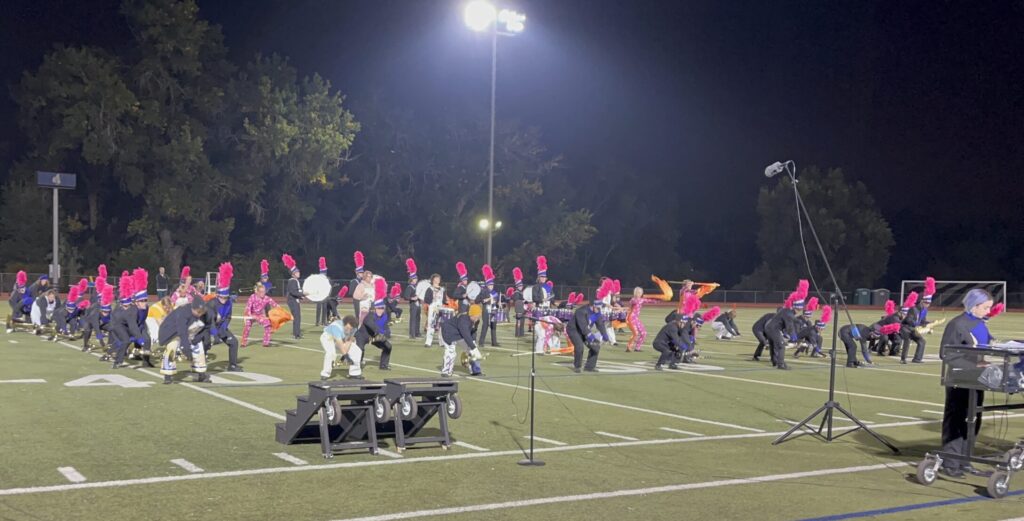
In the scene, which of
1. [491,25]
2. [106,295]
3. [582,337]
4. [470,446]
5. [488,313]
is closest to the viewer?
[470,446]

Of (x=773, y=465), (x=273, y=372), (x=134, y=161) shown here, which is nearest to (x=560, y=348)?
(x=273, y=372)

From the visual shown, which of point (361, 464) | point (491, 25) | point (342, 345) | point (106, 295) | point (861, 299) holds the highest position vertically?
point (491, 25)

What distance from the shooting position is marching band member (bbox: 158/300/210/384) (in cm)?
1466

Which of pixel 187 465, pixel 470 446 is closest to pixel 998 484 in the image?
pixel 470 446

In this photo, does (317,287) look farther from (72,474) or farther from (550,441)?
(72,474)

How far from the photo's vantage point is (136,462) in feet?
29.4

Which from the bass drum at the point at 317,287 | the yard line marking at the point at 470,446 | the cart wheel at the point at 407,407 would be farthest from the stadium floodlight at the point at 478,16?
the cart wheel at the point at 407,407

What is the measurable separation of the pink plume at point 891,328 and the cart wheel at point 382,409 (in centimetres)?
1709

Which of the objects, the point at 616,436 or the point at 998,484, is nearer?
the point at 998,484

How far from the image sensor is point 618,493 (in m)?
8.15

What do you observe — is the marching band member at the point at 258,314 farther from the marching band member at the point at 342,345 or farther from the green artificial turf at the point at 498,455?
the marching band member at the point at 342,345

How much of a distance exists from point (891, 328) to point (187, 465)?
19.1 meters

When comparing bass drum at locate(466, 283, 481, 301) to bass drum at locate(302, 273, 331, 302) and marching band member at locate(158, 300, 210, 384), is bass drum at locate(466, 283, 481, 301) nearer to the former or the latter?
bass drum at locate(302, 273, 331, 302)

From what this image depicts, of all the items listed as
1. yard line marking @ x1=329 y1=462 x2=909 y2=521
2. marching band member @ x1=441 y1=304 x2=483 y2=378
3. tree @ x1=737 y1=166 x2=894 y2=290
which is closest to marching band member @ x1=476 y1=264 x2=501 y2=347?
marching band member @ x1=441 y1=304 x2=483 y2=378
